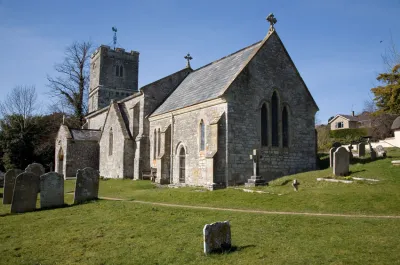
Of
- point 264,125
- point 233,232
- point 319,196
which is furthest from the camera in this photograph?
point 264,125

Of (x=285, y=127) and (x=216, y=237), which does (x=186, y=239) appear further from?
(x=285, y=127)

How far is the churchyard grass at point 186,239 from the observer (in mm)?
6574

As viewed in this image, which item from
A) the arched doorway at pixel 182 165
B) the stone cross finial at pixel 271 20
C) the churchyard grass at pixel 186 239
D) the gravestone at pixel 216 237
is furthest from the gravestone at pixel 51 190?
the stone cross finial at pixel 271 20

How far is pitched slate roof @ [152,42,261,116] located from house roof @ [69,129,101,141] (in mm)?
11413

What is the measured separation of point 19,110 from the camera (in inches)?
1698

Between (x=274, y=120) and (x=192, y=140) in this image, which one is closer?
(x=274, y=120)

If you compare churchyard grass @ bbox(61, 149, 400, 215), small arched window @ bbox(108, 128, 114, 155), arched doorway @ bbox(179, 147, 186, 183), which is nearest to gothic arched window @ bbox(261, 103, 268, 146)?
churchyard grass @ bbox(61, 149, 400, 215)

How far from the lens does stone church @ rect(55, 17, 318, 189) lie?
61.5 ft

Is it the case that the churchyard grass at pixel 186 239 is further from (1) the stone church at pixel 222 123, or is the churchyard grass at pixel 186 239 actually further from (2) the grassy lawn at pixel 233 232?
(1) the stone church at pixel 222 123

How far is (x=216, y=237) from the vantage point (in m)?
7.04

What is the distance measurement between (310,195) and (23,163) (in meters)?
37.8

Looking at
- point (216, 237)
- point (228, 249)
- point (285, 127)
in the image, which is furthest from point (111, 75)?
point (228, 249)

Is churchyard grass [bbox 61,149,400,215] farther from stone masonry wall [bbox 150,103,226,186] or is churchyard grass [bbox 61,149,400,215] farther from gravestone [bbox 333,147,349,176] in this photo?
stone masonry wall [bbox 150,103,226,186]

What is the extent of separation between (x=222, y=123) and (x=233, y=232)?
35.5ft
